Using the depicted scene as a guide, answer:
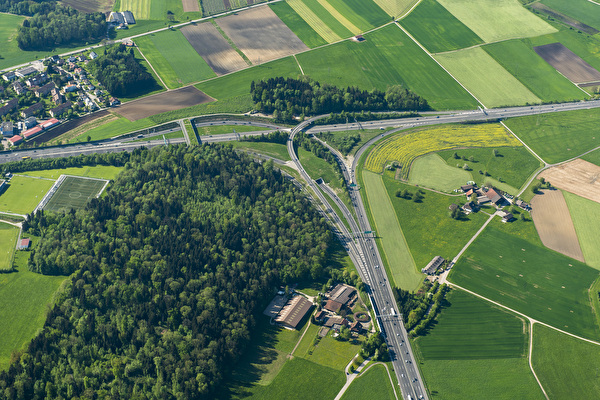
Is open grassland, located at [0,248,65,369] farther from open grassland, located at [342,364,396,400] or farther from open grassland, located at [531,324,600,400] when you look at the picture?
open grassland, located at [531,324,600,400]

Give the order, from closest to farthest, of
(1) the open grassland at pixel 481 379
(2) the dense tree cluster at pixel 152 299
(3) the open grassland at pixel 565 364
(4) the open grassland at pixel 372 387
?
(2) the dense tree cluster at pixel 152 299 → (4) the open grassland at pixel 372 387 → (1) the open grassland at pixel 481 379 → (3) the open grassland at pixel 565 364

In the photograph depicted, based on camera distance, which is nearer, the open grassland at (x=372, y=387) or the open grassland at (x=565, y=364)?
the open grassland at (x=372, y=387)

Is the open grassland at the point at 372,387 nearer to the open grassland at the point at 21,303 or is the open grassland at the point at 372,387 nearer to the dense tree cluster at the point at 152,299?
the dense tree cluster at the point at 152,299

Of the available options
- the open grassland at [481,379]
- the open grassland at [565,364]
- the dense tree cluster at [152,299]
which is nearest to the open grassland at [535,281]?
the open grassland at [565,364]

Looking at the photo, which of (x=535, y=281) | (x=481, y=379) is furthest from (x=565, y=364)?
(x=535, y=281)

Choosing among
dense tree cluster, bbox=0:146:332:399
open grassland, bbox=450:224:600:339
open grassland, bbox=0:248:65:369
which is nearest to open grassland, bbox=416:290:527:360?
open grassland, bbox=450:224:600:339

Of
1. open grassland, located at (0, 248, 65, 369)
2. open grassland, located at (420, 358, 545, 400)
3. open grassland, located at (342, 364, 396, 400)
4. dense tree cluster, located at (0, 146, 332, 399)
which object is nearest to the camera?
dense tree cluster, located at (0, 146, 332, 399)
